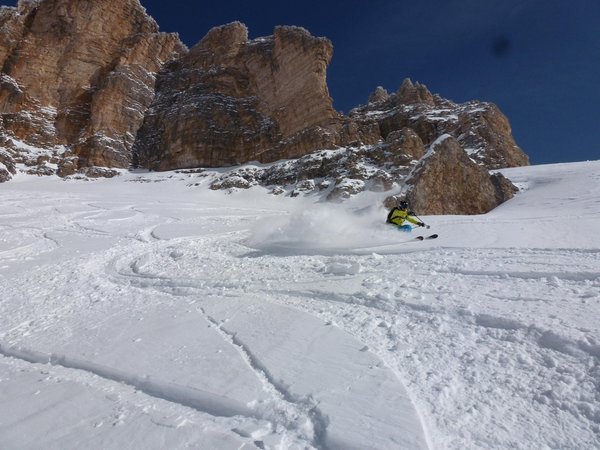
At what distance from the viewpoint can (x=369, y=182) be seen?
32.5 metres

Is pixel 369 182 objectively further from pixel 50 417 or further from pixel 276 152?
pixel 50 417

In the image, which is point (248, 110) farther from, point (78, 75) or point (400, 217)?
point (400, 217)

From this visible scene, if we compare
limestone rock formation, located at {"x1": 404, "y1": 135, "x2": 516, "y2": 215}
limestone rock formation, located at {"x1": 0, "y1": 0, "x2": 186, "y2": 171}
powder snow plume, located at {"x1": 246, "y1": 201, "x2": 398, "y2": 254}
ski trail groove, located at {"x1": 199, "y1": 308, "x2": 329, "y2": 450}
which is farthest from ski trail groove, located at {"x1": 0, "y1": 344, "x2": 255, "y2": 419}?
limestone rock formation, located at {"x1": 0, "y1": 0, "x2": 186, "y2": 171}

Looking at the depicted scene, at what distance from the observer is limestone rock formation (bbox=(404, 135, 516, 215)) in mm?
18031

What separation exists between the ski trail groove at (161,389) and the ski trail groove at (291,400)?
0.28 m

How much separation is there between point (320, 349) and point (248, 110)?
2393 inches

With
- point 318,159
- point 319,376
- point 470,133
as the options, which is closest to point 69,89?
point 318,159

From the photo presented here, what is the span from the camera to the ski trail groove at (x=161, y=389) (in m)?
2.73

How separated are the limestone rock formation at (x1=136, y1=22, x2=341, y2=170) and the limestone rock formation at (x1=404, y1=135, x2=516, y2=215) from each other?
30.6 metres

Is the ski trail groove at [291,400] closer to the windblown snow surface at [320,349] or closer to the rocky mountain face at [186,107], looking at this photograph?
the windblown snow surface at [320,349]

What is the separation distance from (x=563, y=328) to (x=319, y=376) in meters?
2.38

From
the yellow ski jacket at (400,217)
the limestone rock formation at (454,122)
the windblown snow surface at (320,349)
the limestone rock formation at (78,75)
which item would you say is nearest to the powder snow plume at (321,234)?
the yellow ski jacket at (400,217)

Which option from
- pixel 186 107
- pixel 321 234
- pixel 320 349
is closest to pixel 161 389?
pixel 320 349

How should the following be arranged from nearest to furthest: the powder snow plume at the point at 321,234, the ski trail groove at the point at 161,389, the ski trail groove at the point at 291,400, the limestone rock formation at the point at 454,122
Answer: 1. the ski trail groove at the point at 291,400
2. the ski trail groove at the point at 161,389
3. the powder snow plume at the point at 321,234
4. the limestone rock formation at the point at 454,122
